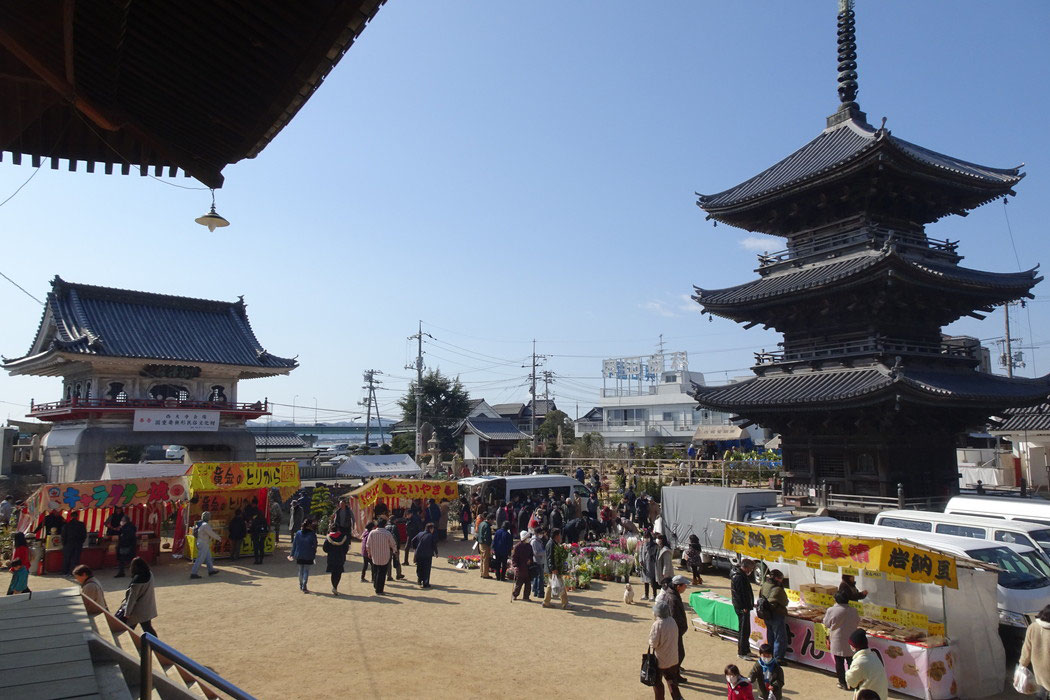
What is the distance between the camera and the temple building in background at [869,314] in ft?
60.5

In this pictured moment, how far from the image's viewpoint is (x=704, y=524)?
57.9 feet

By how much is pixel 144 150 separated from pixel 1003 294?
22730 mm

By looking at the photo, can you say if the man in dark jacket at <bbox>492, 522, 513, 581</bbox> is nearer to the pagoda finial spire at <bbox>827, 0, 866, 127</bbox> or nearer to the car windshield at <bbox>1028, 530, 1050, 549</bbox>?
the car windshield at <bbox>1028, 530, 1050, 549</bbox>

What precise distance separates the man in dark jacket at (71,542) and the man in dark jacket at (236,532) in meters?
3.33

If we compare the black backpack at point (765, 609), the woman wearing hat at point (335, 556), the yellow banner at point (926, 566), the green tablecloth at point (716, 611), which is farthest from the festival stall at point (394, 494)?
the yellow banner at point (926, 566)

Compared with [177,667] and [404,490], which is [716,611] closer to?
[177,667]

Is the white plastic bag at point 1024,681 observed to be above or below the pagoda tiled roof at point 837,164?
below

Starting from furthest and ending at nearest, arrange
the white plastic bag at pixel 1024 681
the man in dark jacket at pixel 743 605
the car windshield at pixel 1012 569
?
the man in dark jacket at pixel 743 605 < the car windshield at pixel 1012 569 < the white plastic bag at pixel 1024 681

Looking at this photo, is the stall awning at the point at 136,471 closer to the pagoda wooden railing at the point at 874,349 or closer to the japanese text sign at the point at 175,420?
the japanese text sign at the point at 175,420

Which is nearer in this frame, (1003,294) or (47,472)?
(1003,294)


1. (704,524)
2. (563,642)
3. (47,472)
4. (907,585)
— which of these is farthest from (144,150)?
(47,472)

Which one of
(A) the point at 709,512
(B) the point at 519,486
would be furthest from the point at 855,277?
(B) the point at 519,486

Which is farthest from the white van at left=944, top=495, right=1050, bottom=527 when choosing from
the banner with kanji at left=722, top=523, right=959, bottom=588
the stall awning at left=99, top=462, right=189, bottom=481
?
the stall awning at left=99, top=462, right=189, bottom=481

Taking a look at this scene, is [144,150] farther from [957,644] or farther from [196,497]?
[196,497]
